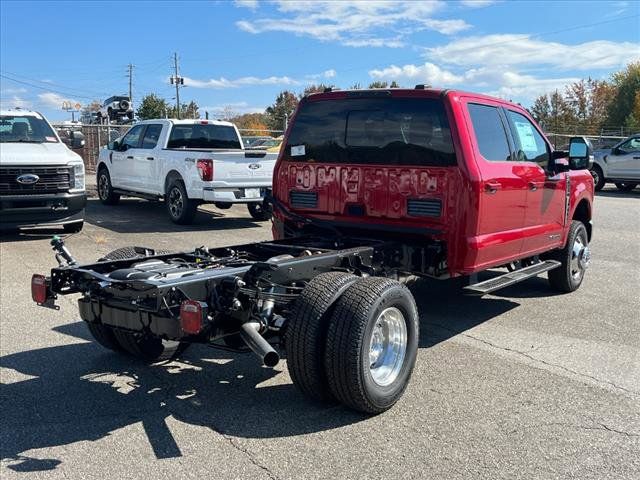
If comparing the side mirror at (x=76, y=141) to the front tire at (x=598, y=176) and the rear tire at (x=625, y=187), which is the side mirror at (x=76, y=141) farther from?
the rear tire at (x=625, y=187)

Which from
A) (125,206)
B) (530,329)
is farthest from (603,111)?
(530,329)

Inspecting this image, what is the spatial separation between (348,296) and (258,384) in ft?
3.55

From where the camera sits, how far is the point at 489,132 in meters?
5.91

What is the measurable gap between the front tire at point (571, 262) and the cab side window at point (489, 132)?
190 centimetres

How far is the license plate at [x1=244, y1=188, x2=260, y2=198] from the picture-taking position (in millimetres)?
12148

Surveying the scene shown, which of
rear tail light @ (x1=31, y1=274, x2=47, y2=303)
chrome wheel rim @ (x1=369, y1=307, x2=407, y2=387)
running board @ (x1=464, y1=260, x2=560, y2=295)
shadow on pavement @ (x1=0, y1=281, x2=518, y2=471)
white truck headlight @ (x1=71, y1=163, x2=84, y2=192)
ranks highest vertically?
white truck headlight @ (x1=71, y1=163, x2=84, y2=192)

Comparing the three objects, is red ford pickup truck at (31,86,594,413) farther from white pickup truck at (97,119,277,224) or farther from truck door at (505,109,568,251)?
white pickup truck at (97,119,277,224)

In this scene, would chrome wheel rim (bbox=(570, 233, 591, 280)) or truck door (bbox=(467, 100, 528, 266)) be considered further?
chrome wheel rim (bbox=(570, 233, 591, 280))

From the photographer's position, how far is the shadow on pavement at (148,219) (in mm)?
12445

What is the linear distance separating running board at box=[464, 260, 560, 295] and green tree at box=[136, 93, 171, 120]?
42971 millimetres

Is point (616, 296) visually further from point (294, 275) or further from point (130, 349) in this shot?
point (130, 349)

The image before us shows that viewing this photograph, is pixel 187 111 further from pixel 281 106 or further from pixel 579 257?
pixel 579 257

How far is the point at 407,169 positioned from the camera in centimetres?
569

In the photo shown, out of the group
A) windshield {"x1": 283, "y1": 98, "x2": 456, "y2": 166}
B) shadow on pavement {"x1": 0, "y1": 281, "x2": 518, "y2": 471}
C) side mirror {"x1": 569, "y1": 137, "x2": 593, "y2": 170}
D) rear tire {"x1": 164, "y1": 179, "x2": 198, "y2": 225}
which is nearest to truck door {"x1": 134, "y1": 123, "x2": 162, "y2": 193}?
Answer: rear tire {"x1": 164, "y1": 179, "x2": 198, "y2": 225}
